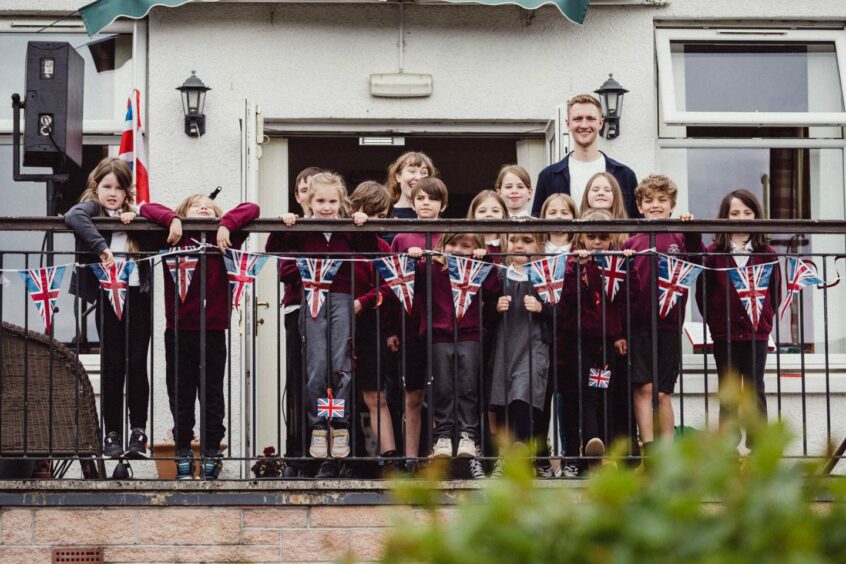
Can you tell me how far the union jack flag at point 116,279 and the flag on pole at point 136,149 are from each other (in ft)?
7.08

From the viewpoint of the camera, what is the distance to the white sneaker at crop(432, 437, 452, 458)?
19.1ft

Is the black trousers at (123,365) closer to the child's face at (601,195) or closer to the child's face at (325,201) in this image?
the child's face at (325,201)

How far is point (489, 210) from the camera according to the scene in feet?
20.3

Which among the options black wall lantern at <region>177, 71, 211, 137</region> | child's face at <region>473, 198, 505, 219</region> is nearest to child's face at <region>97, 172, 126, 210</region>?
child's face at <region>473, 198, 505, 219</region>

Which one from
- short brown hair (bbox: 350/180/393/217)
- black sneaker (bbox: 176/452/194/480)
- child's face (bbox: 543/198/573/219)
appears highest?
Answer: short brown hair (bbox: 350/180/393/217)

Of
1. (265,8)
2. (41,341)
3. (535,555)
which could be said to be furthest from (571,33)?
(535,555)

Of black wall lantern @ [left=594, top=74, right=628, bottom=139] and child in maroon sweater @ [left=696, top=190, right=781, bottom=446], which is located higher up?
black wall lantern @ [left=594, top=74, right=628, bottom=139]

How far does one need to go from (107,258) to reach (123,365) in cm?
54

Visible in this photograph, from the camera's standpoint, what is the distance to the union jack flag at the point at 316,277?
5.87m

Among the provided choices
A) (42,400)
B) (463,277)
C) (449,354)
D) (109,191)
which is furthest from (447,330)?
(42,400)

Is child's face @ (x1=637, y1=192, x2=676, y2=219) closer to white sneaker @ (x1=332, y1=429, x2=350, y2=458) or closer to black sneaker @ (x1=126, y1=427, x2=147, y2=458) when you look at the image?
white sneaker @ (x1=332, y1=429, x2=350, y2=458)

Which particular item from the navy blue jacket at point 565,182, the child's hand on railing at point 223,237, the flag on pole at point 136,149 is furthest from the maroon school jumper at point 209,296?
the flag on pole at point 136,149

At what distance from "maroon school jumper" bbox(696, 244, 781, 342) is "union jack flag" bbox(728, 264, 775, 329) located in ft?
0.13

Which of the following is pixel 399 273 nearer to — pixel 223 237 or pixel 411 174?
pixel 223 237
